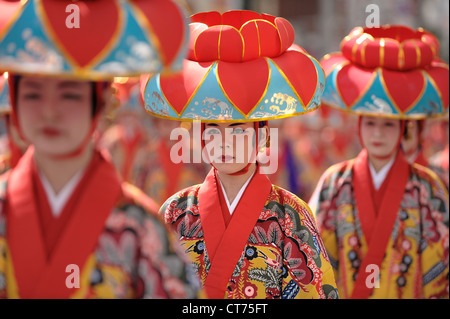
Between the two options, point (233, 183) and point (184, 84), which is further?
point (233, 183)

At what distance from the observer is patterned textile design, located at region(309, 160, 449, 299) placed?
15.8 feet

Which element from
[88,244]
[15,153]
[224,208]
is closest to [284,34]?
[224,208]

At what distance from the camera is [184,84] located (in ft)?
11.7

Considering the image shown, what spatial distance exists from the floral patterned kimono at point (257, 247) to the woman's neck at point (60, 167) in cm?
109

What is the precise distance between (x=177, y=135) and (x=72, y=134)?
261 centimetres

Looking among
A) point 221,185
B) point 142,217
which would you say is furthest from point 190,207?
point 142,217

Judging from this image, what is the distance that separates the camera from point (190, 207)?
3.78m

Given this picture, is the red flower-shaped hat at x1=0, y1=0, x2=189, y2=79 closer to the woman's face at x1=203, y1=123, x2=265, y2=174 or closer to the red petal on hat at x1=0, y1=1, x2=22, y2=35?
the red petal on hat at x1=0, y1=1, x2=22, y2=35

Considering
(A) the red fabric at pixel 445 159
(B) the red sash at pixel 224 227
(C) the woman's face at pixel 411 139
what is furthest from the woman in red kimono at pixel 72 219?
(A) the red fabric at pixel 445 159

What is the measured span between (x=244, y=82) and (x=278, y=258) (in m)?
0.85

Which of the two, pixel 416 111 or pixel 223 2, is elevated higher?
pixel 223 2

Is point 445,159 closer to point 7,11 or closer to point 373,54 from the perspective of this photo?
point 373,54

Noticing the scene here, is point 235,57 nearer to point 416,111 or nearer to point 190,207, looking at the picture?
point 190,207

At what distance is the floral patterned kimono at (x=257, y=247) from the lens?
3562 mm
